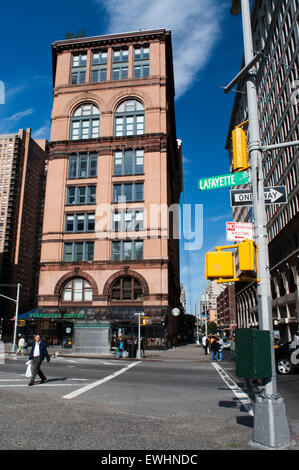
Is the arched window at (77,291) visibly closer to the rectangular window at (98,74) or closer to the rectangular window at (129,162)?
the rectangular window at (129,162)

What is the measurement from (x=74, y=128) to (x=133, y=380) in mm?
39041

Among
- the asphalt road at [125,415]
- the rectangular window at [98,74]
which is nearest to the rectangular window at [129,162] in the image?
the rectangular window at [98,74]

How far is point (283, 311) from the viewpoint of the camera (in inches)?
1795

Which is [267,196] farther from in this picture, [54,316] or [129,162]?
[129,162]

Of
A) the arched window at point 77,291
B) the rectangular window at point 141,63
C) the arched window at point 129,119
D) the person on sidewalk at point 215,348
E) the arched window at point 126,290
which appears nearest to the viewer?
the person on sidewalk at point 215,348

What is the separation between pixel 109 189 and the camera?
4394 cm

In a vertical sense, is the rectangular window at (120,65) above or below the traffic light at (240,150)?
above

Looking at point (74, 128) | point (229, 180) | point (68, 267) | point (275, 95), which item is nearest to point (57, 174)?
point (74, 128)

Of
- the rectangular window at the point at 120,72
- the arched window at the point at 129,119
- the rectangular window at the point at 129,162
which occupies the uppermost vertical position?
the rectangular window at the point at 120,72

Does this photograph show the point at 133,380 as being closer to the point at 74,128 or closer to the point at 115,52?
the point at 74,128

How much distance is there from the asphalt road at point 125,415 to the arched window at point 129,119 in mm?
36623

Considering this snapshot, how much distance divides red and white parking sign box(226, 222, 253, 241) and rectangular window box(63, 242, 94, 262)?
1446 inches

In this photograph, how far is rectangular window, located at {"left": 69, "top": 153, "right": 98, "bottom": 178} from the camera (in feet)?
150

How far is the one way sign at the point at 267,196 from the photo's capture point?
7.54 meters
